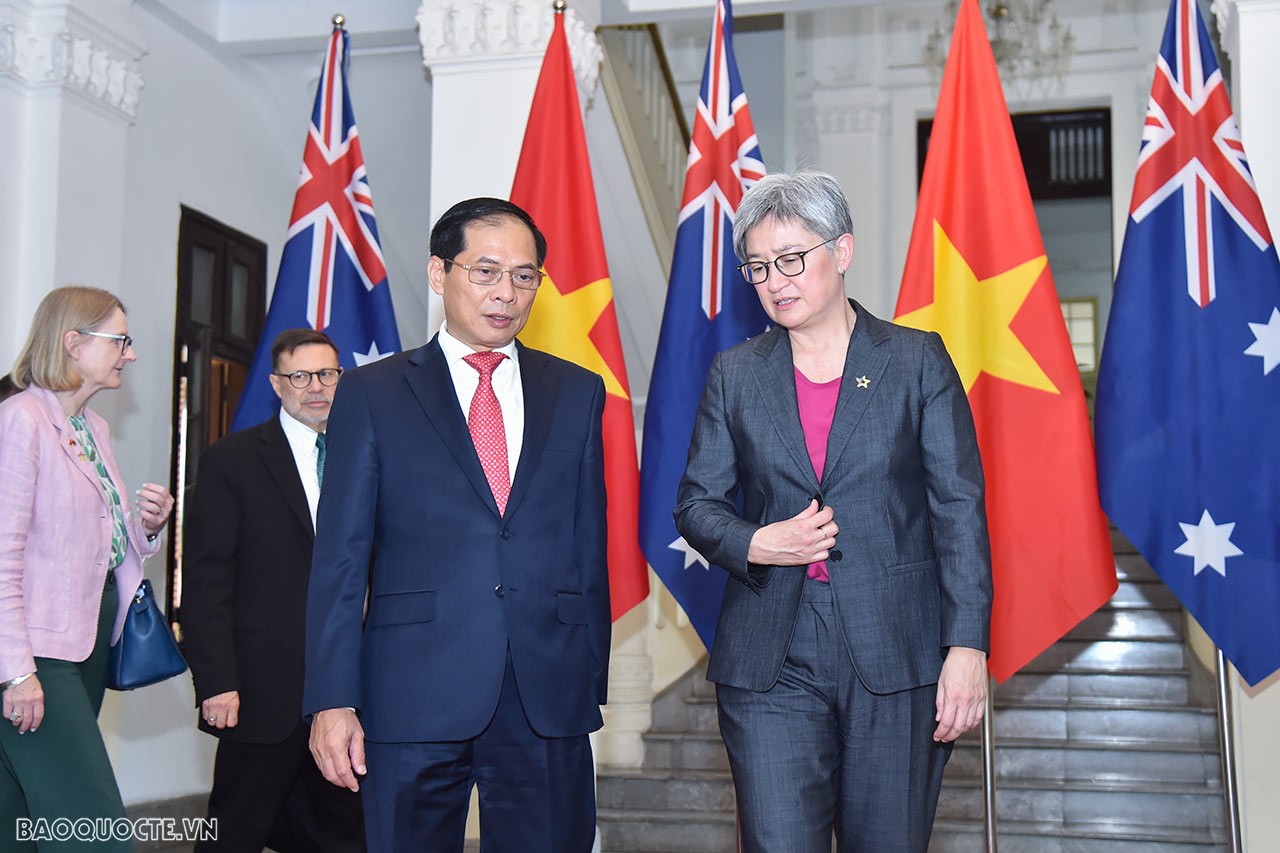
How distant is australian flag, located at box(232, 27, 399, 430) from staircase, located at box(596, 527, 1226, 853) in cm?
210

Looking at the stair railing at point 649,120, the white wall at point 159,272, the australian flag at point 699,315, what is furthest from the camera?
the stair railing at point 649,120

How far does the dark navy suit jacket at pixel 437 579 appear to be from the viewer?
7.68ft

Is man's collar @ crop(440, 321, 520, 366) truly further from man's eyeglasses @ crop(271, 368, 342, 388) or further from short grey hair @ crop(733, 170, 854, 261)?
man's eyeglasses @ crop(271, 368, 342, 388)

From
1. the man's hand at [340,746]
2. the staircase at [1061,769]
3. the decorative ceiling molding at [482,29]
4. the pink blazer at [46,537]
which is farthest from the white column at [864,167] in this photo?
the man's hand at [340,746]

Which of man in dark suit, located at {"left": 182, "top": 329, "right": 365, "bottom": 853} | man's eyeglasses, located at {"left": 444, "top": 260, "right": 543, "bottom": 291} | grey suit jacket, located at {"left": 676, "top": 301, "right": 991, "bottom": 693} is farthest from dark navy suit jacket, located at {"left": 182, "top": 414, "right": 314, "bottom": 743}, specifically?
grey suit jacket, located at {"left": 676, "top": 301, "right": 991, "bottom": 693}

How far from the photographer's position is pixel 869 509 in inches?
93.1

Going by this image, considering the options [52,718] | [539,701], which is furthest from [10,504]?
[539,701]

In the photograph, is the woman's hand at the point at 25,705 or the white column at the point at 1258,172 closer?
the woman's hand at the point at 25,705

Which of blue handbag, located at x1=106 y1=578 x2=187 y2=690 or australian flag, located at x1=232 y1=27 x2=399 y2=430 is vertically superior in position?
australian flag, located at x1=232 y1=27 x2=399 y2=430

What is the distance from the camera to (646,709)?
5902 mm

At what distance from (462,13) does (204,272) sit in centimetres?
196

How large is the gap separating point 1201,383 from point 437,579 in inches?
92.3

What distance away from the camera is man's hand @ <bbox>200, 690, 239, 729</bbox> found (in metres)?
3.38

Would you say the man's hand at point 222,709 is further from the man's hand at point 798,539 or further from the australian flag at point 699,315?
the man's hand at point 798,539
